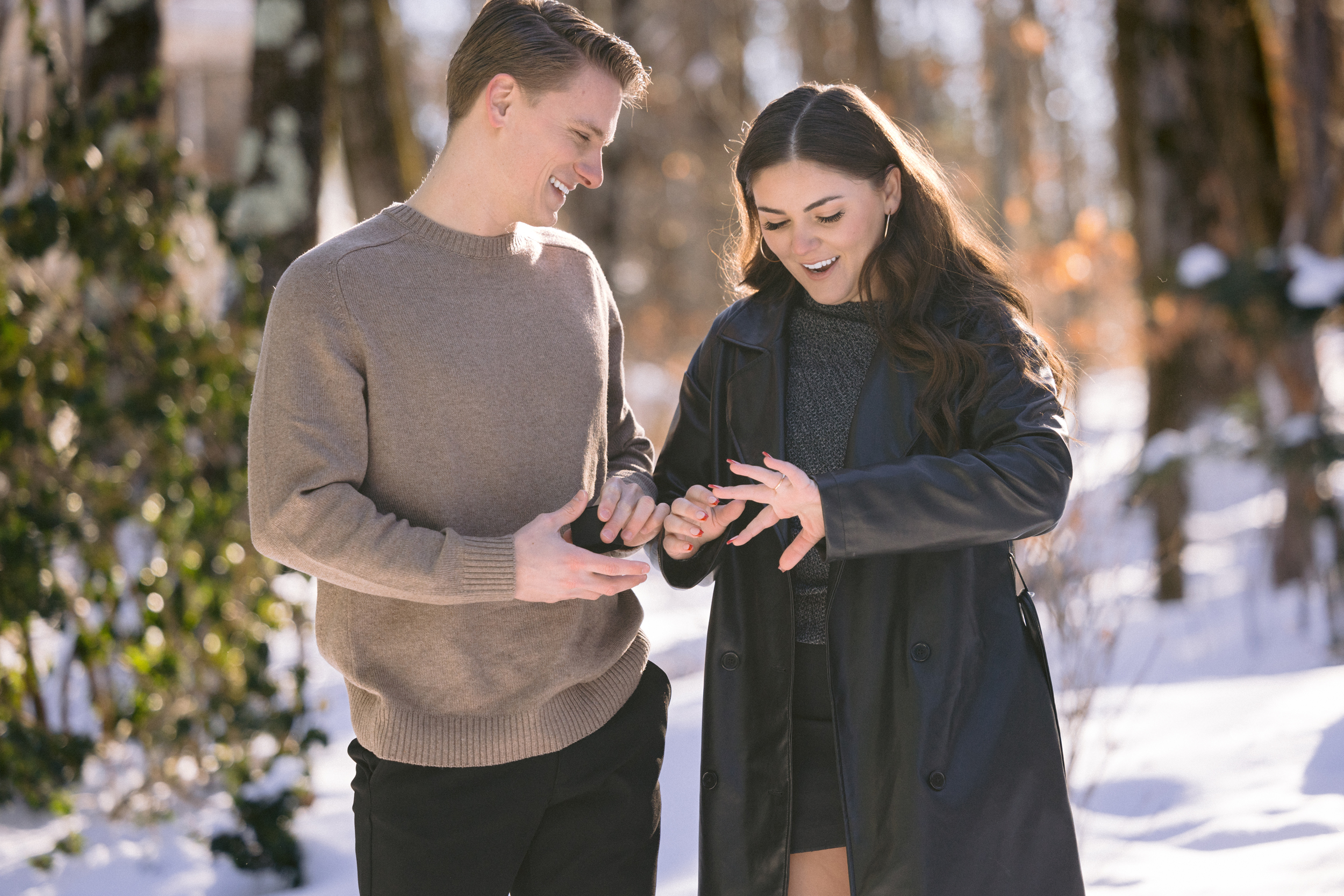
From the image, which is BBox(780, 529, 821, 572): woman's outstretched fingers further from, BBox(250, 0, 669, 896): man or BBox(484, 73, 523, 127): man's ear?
BBox(484, 73, 523, 127): man's ear

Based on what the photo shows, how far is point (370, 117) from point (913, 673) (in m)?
5.53

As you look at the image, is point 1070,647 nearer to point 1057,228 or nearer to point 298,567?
point 298,567

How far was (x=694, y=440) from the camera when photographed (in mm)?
2291

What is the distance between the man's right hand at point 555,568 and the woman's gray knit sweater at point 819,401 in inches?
17.4

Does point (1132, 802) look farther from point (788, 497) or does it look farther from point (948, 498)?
point (788, 497)

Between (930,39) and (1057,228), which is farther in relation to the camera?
(1057,228)

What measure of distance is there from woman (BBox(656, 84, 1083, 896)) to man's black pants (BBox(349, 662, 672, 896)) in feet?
0.48

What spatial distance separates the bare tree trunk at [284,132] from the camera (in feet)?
16.3

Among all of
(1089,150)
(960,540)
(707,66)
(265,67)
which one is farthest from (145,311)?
(1089,150)

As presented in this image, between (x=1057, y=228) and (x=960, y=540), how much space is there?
986 inches

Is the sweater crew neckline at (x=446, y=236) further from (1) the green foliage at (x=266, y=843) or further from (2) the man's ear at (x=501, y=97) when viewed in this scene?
(1) the green foliage at (x=266, y=843)

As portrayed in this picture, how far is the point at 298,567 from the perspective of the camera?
1.75 m

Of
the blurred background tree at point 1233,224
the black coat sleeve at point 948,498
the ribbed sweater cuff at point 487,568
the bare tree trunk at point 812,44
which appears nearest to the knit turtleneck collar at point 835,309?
the black coat sleeve at point 948,498

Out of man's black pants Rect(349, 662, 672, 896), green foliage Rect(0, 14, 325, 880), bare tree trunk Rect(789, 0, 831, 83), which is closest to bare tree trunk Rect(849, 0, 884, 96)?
bare tree trunk Rect(789, 0, 831, 83)
